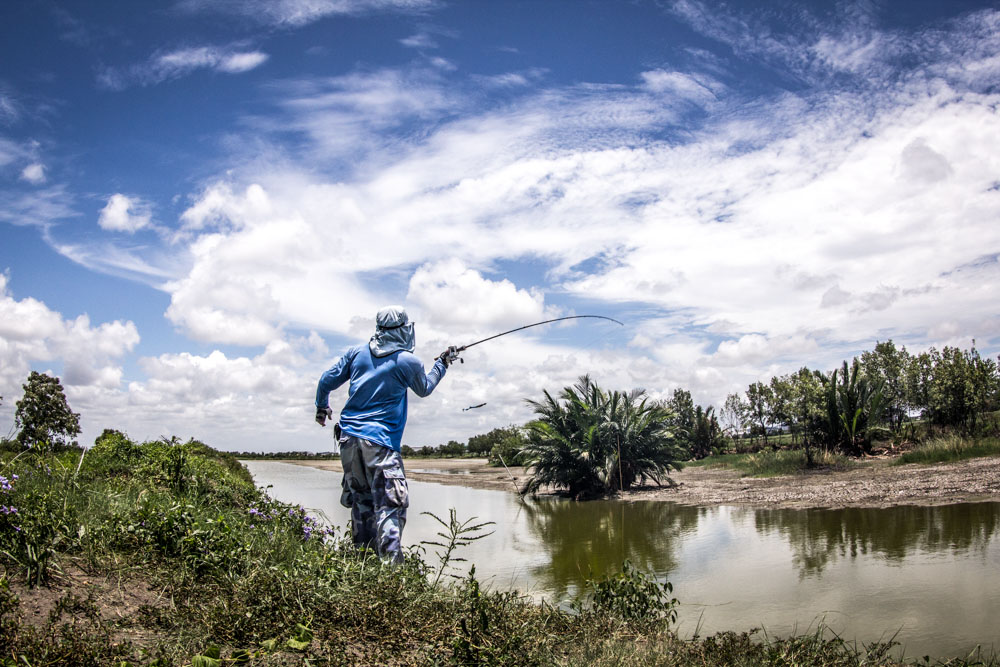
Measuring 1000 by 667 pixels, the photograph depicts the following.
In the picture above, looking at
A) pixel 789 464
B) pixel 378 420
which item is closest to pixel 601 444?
pixel 789 464

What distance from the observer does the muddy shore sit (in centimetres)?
1041

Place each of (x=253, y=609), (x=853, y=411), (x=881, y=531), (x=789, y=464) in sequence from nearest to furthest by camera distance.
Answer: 1. (x=253, y=609)
2. (x=881, y=531)
3. (x=789, y=464)
4. (x=853, y=411)

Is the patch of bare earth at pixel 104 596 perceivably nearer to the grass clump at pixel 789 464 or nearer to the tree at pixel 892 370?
the grass clump at pixel 789 464

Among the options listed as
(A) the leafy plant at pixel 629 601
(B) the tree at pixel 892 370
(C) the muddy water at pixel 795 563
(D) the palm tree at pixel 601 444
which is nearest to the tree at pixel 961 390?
(B) the tree at pixel 892 370

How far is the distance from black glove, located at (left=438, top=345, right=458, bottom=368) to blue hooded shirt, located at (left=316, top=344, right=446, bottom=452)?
0.26m

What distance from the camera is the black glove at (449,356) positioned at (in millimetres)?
5598

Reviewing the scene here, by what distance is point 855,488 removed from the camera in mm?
12430

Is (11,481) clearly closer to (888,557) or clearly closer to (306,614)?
(306,614)

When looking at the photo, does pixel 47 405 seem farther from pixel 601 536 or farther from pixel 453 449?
pixel 453 449

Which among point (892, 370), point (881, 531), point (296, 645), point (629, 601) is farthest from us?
point (892, 370)

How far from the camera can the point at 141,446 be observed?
1037cm

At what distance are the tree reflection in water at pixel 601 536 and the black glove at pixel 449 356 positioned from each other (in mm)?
2171

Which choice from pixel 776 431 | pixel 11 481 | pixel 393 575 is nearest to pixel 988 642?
pixel 393 575

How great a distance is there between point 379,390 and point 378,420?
0.23m
